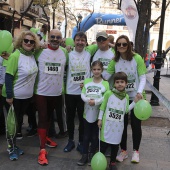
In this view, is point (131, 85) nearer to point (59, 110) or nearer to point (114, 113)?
point (114, 113)

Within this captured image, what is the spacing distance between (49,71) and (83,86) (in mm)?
578

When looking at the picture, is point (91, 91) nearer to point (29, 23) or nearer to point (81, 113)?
point (81, 113)

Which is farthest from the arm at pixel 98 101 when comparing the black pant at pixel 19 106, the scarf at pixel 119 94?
the black pant at pixel 19 106

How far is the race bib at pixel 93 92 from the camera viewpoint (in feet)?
12.3

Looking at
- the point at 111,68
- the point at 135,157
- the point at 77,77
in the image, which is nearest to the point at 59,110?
the point at 77,77

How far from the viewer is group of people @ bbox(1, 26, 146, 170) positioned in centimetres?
367

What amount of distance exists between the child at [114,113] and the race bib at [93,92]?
0.13 m

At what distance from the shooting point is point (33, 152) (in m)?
4.34

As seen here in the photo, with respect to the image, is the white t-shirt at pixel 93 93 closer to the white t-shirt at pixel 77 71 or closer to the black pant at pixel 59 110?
the white t-shirt at pixel 77 71

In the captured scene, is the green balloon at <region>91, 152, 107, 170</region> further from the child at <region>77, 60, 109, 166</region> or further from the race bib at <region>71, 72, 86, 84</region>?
the race bib at <region>71, 72, 86, 84</region>

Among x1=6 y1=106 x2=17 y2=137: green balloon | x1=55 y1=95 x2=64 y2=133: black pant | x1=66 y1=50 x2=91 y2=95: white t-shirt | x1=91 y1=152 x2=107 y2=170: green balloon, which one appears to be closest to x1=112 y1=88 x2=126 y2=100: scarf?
x1=66 y1=50 x2=91 y2=95: white t-shirt

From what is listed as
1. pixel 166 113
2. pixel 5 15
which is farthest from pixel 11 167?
pixel 5 15

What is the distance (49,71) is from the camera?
403cm

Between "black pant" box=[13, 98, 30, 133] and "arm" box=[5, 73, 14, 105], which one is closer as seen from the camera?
"arm" box=[5, 73, 14, 105]
